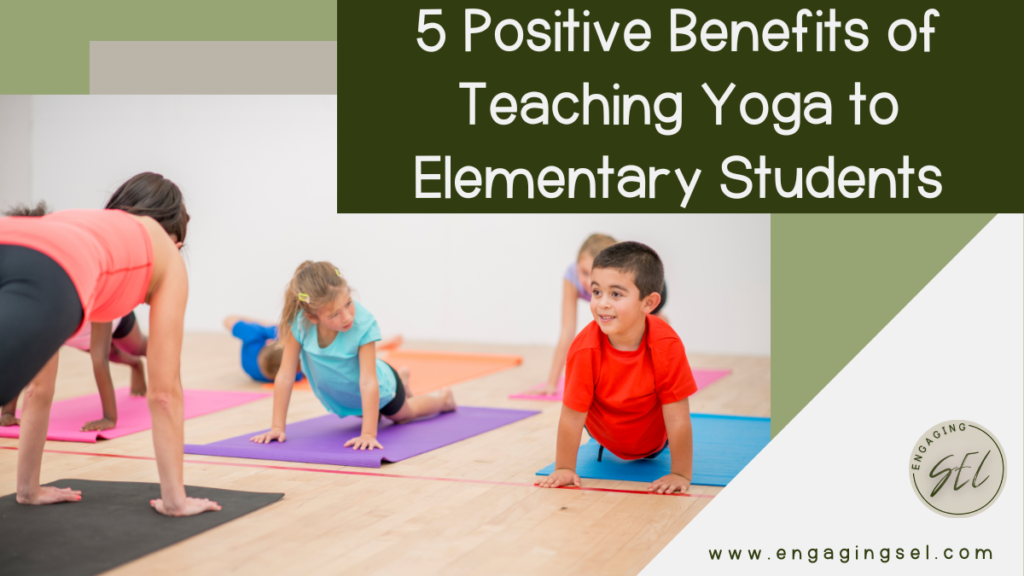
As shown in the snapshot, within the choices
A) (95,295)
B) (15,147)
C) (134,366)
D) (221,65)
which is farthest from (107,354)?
(15,147)

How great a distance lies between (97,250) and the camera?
6.47 feet

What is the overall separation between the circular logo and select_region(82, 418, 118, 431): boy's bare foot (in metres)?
2.87

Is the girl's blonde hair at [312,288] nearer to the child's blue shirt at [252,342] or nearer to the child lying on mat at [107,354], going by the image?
the child lying on mat at [107,354]

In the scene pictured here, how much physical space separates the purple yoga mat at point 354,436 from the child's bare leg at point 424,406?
1.2 inches

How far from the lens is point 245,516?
7.59 ft

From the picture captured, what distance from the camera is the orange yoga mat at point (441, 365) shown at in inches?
201

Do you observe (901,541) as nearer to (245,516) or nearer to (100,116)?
(245,516)

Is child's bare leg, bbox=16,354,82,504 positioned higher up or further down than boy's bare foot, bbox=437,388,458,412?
higher up

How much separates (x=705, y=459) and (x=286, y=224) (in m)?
5.40

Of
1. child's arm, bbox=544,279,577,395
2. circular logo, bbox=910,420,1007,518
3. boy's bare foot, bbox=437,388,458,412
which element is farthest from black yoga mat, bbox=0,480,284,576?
child's arm, bbox=544,279,577,395

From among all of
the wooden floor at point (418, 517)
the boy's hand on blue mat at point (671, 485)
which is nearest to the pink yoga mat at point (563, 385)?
the wooden floor at point (418, 517)

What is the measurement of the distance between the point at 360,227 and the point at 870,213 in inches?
213

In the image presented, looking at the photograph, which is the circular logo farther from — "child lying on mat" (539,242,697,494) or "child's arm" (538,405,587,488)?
"child's arm" (538,405,587,488)

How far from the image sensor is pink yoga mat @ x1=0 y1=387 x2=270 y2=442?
3338 millimetres
